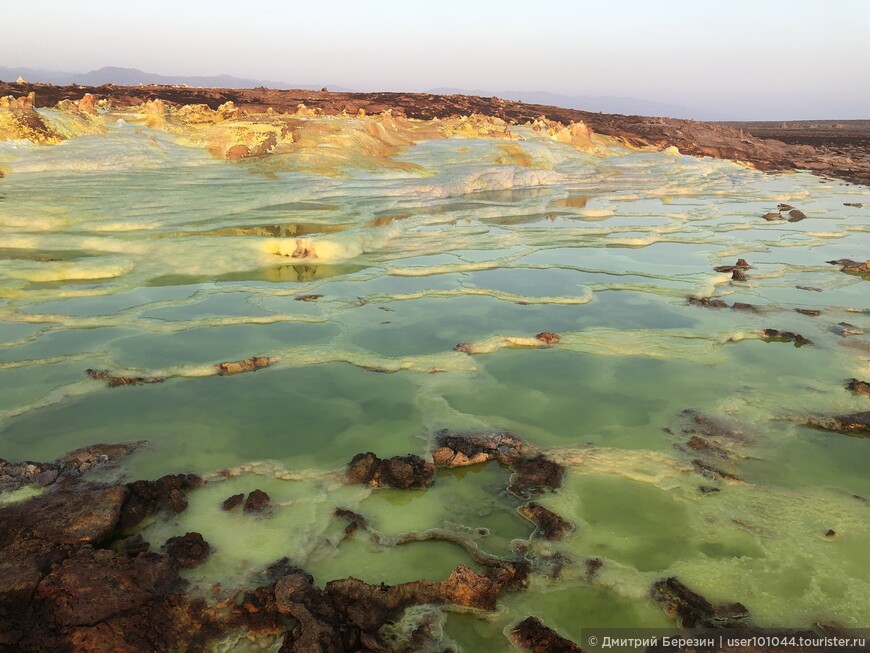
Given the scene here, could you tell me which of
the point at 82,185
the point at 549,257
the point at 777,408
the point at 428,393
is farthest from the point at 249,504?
the point at 82,185

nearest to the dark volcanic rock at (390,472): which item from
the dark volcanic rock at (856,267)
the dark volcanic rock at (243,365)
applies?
the dark volcanic rock at (243,365)

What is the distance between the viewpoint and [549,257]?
1307 cm

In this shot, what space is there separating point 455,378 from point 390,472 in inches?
83.4

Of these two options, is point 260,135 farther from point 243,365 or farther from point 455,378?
point 455,378

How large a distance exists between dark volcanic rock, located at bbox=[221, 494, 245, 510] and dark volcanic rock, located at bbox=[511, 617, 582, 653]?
2.34 m

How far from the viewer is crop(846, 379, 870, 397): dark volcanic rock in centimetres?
674

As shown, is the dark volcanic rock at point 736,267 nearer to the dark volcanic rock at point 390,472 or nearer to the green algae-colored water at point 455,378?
the green algae-colored water at point 455,378

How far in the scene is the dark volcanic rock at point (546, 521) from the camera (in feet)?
14.8

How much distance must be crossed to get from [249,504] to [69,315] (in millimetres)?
5957

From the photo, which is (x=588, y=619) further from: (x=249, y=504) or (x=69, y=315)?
(x=69, y=315)

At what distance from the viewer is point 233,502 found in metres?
4.75

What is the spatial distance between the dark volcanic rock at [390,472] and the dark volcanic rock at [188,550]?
130 centimetres

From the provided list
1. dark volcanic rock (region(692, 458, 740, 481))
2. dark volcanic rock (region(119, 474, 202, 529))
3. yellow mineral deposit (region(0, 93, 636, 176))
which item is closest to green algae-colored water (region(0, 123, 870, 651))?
dark volcanic rock (region(692, 458, 740, 481))

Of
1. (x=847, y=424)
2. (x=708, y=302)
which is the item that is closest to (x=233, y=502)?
(x=847, y=424)
